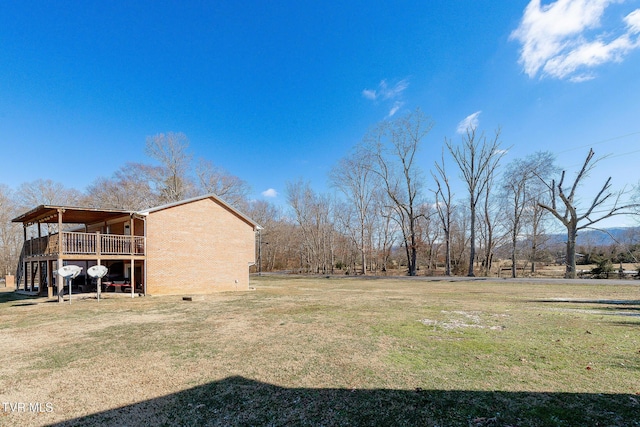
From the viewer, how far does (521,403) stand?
360cm

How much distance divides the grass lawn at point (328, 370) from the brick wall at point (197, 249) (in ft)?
23.1

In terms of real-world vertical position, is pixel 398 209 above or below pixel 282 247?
above

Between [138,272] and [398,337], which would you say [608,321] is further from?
[138,272]

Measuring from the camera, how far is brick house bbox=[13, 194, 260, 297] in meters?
14.7

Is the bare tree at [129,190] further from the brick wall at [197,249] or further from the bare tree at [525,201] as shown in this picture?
the bare tree at [525,201]

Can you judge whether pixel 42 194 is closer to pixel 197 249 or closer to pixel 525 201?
pixel 197 249

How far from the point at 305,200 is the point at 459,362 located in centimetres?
3700

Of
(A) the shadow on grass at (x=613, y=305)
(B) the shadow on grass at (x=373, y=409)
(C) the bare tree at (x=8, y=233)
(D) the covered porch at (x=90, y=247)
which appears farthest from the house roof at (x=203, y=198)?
(C) the bare tree at (x=8, y=233)

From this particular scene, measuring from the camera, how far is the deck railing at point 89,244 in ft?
45.7

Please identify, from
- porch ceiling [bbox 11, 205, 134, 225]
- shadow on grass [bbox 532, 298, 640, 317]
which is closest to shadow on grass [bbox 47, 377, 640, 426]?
shadow on grass [bbox 532, 298, 640, 317]

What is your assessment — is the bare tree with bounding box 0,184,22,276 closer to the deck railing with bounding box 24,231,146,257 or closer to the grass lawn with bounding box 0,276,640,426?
the deck railing with bounding box 24,231,146,257

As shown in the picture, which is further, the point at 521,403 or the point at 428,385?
the point at 428,385

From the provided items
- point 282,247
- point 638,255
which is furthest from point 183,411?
point 282,247
